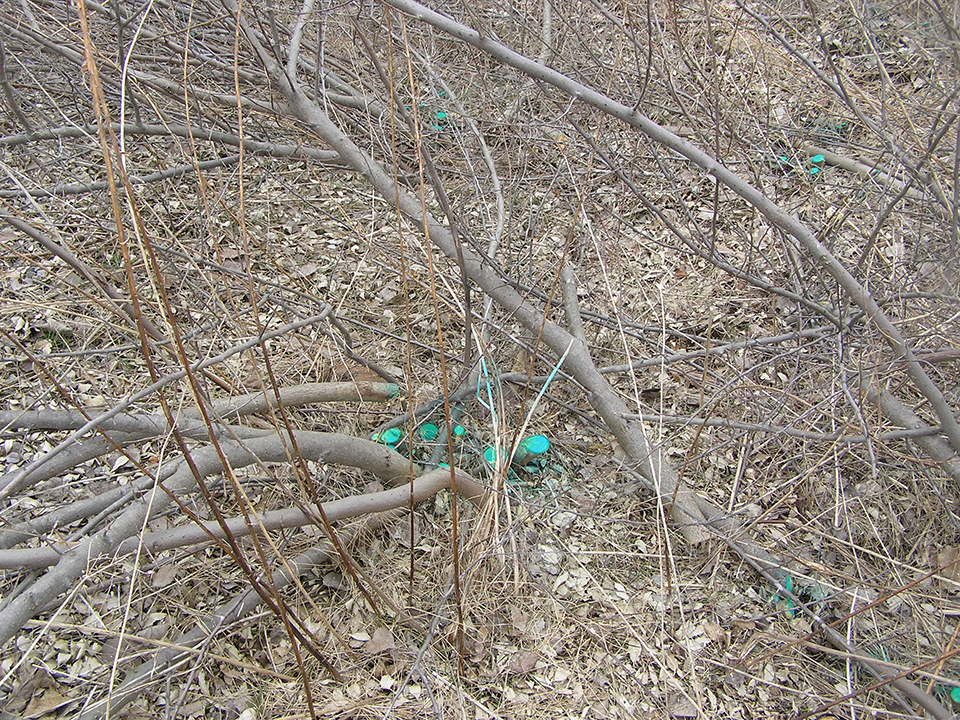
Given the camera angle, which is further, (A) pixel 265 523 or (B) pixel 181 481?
(A) pixel 265 523

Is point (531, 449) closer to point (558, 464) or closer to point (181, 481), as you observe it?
point (558, 464)

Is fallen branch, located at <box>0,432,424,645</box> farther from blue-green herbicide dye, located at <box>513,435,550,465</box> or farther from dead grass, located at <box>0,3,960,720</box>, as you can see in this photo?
blue-green herbicide dye, located at <box>513,435,550,465</box>

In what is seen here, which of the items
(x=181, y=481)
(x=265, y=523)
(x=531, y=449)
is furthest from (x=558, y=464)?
(x=181, y=481)

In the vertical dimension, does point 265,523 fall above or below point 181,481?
below

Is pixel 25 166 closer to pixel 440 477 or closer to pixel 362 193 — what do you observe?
pixel 362 193

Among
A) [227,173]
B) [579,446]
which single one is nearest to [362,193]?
[227,173]

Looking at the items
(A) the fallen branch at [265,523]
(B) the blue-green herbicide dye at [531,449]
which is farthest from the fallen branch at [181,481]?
(B) the blue-green herbicide dye at [531,449]

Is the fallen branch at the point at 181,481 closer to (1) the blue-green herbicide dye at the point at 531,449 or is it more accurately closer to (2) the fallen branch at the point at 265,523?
(2) the fallen branch at the point at 265,523

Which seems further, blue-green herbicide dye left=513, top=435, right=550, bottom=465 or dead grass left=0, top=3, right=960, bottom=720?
blue-green herbicide dye left=513, top=435, right=550, bottom=465

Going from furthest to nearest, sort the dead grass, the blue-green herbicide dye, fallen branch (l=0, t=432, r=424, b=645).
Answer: the blue-green herbicide dye < the dead grass < fallen branch (l=0, t=432, r=424, b=645)

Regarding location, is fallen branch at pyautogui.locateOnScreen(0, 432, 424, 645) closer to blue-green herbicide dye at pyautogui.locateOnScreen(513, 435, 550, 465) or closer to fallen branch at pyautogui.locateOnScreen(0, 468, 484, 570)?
fallen branch at pyautogui.locateOnScreen(0, 468, 484, 570)

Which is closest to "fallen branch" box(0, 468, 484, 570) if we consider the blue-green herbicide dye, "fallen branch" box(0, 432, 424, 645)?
"fallen branch" box(0, 432, 424, 645)

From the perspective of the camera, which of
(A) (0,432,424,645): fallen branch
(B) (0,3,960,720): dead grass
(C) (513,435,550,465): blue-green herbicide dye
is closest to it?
(A) (0,432,424,645): fallen branch

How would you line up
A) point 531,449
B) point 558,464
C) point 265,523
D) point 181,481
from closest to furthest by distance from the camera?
point 181,481, point 265,523, point 531,449, point 558,464
